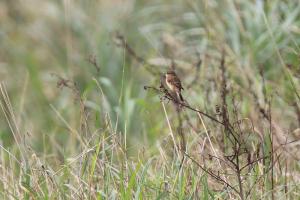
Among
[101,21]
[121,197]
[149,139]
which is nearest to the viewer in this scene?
[121,197]

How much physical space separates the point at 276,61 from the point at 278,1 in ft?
2.25

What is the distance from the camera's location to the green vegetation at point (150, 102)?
294 centimetres

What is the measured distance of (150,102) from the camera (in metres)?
5.38

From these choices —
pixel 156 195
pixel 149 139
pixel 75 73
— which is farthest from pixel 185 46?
pixel 156 195

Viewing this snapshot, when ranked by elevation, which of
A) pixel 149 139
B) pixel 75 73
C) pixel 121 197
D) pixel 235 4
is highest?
pixel 235 4

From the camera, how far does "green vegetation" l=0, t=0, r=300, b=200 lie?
9.65ft

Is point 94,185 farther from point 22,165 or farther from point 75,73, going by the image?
point 75,73

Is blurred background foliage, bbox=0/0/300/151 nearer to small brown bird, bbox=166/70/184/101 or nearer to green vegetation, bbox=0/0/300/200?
green vegetation, bbox=0/0/300/200

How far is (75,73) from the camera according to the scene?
6824mm

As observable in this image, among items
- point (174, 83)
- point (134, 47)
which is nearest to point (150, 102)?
point (134, 47)

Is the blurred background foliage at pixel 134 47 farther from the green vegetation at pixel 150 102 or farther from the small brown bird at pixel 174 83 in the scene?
the small brown bird at pixel 174 83

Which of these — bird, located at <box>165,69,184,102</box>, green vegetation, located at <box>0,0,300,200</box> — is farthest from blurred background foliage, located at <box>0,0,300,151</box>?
bird, located at <box>165,69,184,102</box>

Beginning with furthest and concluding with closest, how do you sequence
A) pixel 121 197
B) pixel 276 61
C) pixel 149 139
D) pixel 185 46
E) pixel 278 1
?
1. pixel 185 46
2. pixel 278 1
3. pixel 276 61
4. pixel 149 139
5. pixel 121 197

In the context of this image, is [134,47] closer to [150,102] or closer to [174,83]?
[150,102]
